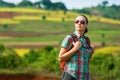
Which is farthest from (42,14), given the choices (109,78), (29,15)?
(109,78)

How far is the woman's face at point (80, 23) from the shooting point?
16.6 feet

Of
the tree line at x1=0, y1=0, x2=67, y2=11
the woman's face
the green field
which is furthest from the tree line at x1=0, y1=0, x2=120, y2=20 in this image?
the woman's face

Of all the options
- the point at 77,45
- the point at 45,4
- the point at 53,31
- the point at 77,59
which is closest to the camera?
the point at 77,45

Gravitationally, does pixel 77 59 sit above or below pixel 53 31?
above

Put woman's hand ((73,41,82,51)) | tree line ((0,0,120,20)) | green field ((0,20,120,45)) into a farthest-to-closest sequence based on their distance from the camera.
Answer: tree line ((0,0,120,20)) < green field ((0,20,120,45)) < woman's hand ((73,41,82,51))

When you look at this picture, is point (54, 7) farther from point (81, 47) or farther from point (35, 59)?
point (81, 47)

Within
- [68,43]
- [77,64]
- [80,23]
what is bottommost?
[77,64]

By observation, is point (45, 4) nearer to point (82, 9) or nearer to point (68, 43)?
point (82, 9)

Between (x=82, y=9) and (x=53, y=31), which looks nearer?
(x=53, y=31)

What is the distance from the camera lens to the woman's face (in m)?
5.06

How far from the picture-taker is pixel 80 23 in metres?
5.06

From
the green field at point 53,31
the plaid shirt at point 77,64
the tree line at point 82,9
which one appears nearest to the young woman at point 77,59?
the plaid shirt at point 77,64

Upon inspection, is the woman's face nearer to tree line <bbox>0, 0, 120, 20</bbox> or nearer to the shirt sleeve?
the shirt sleeve

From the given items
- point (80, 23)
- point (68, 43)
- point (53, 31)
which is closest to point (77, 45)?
point (68, 43)
